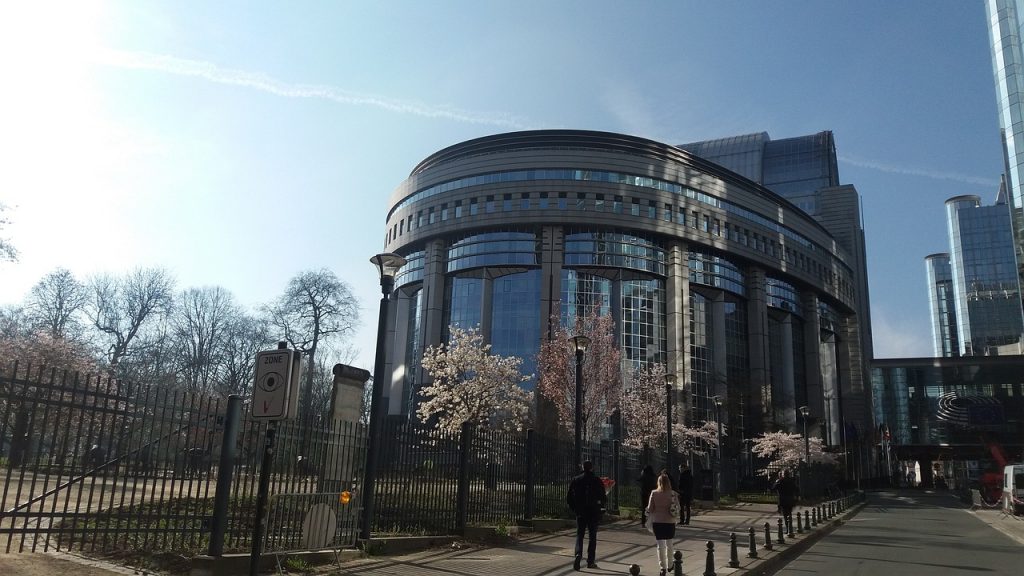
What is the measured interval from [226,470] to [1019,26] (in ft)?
256

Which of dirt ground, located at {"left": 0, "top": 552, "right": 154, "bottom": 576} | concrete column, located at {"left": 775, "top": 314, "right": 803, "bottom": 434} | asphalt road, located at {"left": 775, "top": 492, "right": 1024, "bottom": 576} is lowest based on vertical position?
asphalt road, located at {"left": 775, "top": 492, "right": 1024, "bottom": 576}

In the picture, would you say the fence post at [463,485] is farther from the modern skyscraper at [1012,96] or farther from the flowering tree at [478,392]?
the modern skyscraper at [1012,96]

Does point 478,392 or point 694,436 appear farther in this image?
point 694,436

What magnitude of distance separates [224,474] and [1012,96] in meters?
77.7

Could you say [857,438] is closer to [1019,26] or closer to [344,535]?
[1019,26]

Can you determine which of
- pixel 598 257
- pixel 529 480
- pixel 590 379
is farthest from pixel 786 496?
pixel 598 257

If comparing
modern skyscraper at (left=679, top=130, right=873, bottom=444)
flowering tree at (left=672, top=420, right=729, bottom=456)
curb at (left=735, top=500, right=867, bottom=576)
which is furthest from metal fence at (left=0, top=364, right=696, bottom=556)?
modern skyscraper at (left=679, top=130, right=873, bottom=444)

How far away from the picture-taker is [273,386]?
25.0ft

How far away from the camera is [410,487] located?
13.3 metres

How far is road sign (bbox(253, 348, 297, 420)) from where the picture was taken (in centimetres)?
751

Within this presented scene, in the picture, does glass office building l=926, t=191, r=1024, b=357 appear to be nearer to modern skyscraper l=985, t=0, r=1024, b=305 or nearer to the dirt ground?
modern skyscraper l=985, t=0, r=1024, b=305

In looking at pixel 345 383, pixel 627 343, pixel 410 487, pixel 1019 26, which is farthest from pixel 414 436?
pixel 1019 26

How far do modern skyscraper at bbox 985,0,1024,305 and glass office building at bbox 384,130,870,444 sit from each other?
22.7 m

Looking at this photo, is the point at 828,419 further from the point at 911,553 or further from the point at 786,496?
the point at 911,553
